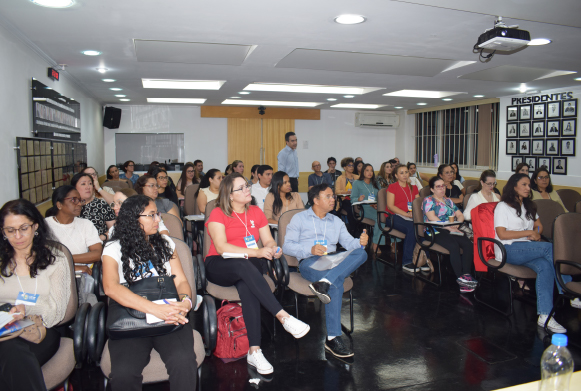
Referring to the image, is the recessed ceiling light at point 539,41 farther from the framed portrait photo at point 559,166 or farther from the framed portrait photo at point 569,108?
the framed portrait photo at point 559,166

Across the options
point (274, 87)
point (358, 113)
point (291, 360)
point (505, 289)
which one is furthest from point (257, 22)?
point (358, 113)

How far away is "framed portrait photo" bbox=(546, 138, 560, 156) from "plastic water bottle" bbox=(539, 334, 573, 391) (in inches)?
324

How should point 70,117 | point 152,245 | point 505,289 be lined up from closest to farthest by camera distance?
point 152,245, point 505,289, point 70,117

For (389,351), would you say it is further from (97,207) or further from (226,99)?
(226,99)

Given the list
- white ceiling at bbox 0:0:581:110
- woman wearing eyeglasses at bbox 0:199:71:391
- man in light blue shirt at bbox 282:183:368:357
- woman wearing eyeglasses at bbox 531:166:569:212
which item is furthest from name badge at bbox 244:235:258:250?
woman wearing eyeglasses at bbox 531:166:569:212

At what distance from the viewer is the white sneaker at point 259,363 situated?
9.14 feet

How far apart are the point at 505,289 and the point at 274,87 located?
18.6 feet

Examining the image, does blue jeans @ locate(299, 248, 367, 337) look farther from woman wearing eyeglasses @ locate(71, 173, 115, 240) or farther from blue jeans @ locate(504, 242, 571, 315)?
woman wearing eyeglasses @ locate(71, 173, 115, 240)

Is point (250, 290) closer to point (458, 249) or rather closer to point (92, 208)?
point (92, 208)

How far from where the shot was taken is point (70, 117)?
6.25 m

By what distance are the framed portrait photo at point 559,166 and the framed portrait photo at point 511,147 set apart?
0.96 m

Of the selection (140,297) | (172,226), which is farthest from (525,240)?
(140,297)

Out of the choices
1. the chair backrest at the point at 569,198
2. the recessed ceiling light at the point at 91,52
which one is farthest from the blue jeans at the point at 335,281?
the chair backrest at the point at 569,198

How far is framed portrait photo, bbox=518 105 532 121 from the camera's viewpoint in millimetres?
8848
